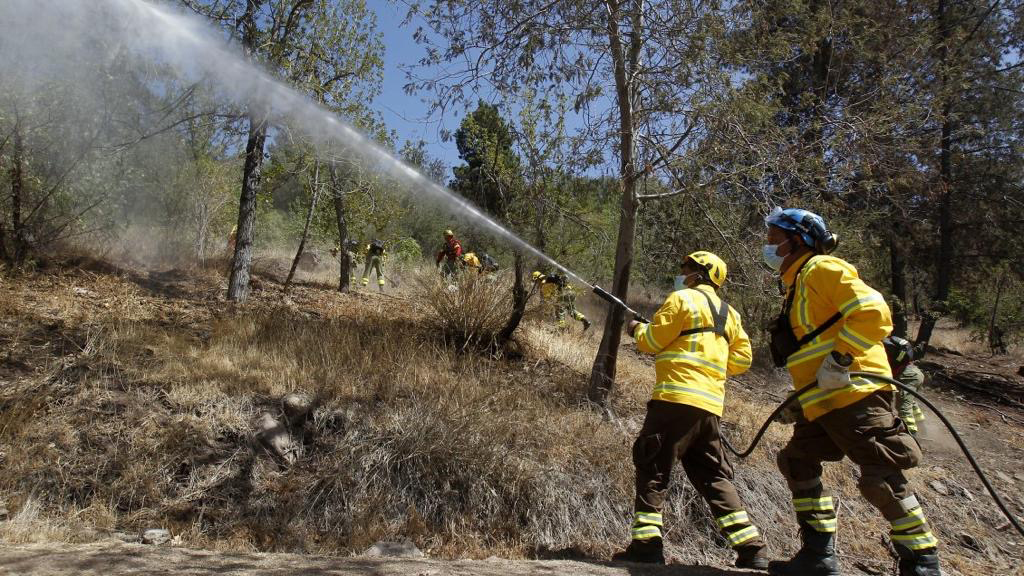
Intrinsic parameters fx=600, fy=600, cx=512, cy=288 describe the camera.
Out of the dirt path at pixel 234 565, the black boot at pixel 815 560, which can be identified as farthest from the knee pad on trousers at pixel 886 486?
the dirt path at pixel 234 565

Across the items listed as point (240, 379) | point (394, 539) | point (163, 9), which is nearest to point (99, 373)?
point (240, 379)

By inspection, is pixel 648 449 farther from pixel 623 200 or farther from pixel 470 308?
pixel 470 308

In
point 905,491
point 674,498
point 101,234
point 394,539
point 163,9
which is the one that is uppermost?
point 163,9

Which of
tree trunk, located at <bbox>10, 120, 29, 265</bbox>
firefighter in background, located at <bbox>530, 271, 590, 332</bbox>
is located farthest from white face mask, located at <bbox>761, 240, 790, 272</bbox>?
tree trunk, located at <bbox>10, 120, 29, 265</bbox>

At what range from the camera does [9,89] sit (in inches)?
305

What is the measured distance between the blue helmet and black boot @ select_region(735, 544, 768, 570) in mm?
1702

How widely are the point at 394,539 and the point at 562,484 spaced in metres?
1.32

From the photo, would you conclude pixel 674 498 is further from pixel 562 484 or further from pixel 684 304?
pixel 684 304

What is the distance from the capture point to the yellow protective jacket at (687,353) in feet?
11.4

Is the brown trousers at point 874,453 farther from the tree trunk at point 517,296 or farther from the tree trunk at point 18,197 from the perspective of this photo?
the tree trunk at point 18,197

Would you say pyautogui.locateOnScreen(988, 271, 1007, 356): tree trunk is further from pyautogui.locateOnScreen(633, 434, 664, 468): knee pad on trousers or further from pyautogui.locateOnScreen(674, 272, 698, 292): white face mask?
pyautogui.locateOnScreen(633, 434, 664, 468): knee pad on trousers

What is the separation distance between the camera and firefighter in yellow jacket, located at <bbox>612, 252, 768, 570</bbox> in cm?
346

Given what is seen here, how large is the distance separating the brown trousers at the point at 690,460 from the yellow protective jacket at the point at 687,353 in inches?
2.9

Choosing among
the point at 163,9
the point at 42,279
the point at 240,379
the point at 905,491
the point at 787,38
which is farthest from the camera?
the point at 42,279
